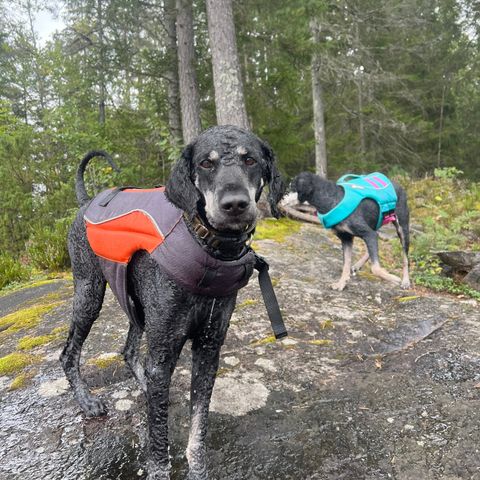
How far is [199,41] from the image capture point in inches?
424

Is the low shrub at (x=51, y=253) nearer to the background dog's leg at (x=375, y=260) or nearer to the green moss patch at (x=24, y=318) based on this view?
the green moss patch at (x=24, y=318)

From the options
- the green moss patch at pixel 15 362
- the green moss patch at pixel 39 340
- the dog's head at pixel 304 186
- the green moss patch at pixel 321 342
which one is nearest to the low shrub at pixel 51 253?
the green moss patch at pixel 39 340

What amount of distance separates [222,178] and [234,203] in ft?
0.63

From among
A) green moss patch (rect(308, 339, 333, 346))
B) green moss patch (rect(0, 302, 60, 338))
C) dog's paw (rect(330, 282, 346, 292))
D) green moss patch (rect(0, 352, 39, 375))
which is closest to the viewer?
green moss patch (rect(0, 352, 39, 375))

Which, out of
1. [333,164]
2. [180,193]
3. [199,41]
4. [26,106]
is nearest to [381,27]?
[333,164]

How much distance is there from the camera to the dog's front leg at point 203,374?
2.15 meters

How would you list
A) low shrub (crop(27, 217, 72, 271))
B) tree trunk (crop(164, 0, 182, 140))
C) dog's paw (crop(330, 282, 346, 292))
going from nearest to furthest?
1. dog's paw (crop(330, 282, 346, 292))
2. low shrub (crop(27, 217, 72, 271))
3. tree trunk (crop(164, 0, 182, 140))

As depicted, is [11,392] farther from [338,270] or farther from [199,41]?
[199,41]

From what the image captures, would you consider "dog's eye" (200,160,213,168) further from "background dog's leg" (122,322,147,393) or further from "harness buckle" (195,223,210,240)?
"background dog's leg" (122,322,147,393)

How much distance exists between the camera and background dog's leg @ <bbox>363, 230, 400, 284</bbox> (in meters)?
5.41

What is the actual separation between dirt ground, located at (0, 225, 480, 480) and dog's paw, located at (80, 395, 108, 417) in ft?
0.17

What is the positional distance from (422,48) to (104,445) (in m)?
19.5

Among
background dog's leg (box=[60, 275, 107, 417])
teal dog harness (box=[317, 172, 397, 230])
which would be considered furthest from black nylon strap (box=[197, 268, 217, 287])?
teal dog harness (box=[317, 172, 397, 230])

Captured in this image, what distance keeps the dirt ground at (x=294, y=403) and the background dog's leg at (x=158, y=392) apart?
0.18m
